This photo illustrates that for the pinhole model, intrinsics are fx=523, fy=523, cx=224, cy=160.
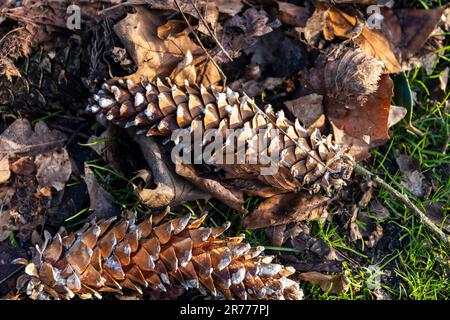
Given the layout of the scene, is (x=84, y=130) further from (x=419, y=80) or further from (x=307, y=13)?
(x=419, y=80)

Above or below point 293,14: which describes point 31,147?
below

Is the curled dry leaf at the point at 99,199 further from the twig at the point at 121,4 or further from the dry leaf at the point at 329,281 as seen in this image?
the dry leaf at the point at 329,281

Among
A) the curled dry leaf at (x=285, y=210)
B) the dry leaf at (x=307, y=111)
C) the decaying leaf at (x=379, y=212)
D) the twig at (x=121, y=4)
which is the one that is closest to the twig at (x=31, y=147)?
the twig at (x=121, y=4)

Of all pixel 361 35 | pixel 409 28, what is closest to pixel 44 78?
pixel 361 35

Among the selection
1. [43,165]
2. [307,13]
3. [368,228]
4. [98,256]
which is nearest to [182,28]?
[307,13]

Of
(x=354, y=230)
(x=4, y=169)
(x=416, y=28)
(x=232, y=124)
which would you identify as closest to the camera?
(x=232, y=124)

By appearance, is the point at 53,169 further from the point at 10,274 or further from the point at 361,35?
the point at 361,35

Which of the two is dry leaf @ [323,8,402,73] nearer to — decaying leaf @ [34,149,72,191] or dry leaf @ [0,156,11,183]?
decaying leaf @ [34,149,72,191]
